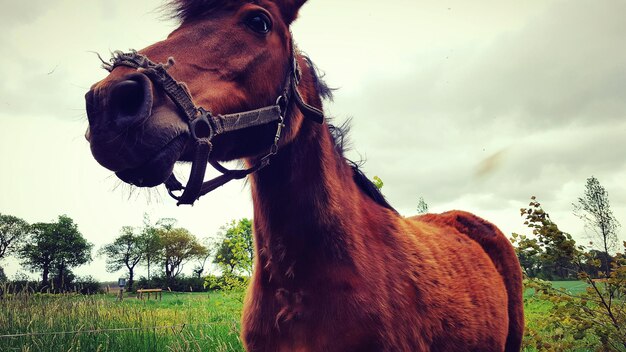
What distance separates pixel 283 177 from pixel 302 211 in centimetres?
25

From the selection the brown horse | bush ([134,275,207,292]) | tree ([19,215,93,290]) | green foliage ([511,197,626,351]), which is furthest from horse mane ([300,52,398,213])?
tree ([19,215,93,290])

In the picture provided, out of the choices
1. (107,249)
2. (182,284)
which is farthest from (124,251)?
(182,284)

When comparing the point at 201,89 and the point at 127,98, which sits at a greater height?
the point at 201,89

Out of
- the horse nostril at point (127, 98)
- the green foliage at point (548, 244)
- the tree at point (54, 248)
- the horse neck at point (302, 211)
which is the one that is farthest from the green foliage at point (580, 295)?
the tree at point (54, 248)

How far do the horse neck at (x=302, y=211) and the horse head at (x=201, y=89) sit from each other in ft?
0.52

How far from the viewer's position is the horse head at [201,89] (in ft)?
5.32

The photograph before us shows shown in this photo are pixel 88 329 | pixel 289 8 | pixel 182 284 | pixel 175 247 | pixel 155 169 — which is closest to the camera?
pixel 155 169

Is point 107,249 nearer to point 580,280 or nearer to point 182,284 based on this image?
point 182,284

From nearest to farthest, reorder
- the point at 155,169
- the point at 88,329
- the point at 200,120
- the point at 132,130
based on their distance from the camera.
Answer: the point at 132,130 < the point at 155,169 < the point at 200,120 < the point at 88,329

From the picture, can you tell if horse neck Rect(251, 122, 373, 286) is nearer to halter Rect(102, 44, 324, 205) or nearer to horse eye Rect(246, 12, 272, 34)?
halter Rect(102, 44, 324, 205)

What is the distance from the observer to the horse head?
1620 millimetres

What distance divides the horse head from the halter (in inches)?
0.7

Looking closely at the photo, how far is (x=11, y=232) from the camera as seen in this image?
210ft

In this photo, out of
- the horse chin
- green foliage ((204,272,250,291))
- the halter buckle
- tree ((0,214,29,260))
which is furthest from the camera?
tree ((0,214,29,260))
